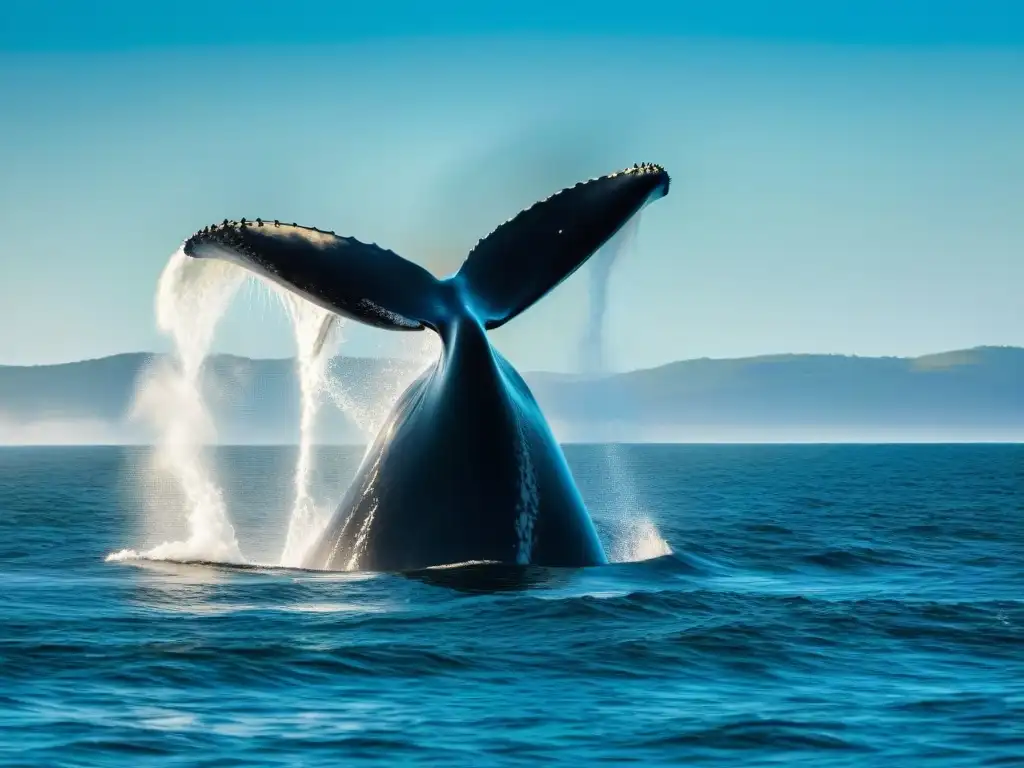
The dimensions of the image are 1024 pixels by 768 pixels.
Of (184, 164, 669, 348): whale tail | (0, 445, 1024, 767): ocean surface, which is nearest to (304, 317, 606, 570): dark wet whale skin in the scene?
(0, 445, 1024, 767): ocean surface

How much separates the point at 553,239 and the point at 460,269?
2.79 ft

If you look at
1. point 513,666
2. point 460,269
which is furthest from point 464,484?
point 460,269

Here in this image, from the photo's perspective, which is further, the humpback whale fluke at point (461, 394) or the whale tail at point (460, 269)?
the whale tail at point (460, 269)

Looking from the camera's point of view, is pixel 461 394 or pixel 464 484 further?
pixel 461 394

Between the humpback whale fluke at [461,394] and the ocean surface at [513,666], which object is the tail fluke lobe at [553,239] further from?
the ocean surface at [513,666]

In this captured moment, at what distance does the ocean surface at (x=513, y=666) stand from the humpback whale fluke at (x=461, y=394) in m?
0.31

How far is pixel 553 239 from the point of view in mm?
12156

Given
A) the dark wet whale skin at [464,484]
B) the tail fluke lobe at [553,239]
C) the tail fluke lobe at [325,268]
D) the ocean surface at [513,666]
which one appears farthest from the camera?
the tail fluke lobe at [553,239]

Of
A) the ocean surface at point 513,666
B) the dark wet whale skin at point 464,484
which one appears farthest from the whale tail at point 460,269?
the ocean surface at point 513,666

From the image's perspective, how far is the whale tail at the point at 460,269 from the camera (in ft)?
38.3

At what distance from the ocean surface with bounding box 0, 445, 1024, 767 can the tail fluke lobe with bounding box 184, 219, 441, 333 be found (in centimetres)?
202

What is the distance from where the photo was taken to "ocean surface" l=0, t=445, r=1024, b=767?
7.55m

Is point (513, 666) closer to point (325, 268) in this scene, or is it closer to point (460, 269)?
point (325, 268)

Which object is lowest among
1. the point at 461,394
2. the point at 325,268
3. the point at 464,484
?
the point at 464,484
